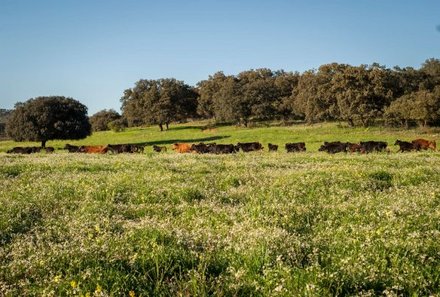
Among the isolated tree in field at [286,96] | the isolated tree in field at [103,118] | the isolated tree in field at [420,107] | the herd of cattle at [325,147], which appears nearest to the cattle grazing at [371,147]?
the herd of cattle at [325,147]

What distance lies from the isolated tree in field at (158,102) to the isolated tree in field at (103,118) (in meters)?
28.3

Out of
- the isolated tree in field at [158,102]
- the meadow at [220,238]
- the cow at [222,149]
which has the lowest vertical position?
the cow at [222,149]

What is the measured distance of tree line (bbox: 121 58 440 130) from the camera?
77.1 meters

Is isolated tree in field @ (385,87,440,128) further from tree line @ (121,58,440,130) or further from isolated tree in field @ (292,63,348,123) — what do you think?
isolated tree in field @ (292,63,348,123)

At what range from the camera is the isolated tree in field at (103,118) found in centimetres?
14750

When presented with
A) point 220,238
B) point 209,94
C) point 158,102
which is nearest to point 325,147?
point 220,238

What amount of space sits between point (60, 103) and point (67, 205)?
242ft

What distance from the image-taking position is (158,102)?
360ft

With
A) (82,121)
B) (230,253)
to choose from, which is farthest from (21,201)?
(82,121)

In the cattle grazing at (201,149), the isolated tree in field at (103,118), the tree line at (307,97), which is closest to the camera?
the cattle grazing at (201,149)

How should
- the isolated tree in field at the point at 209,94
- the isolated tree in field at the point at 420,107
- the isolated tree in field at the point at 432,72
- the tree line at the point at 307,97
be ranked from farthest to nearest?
1. the isolated tree in field at the point at 209,94
2. the isolated tree in field at the point at 432,72
3. the tree line at the point at 307,97
4. the isolated tree in field at the point at 420,107

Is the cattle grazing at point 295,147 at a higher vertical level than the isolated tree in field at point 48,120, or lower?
lower

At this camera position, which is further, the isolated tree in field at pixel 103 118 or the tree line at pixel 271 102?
the isolated tree in field at pixel 103 118

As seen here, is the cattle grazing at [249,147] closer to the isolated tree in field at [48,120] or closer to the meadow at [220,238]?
the meadow at [220,238]
